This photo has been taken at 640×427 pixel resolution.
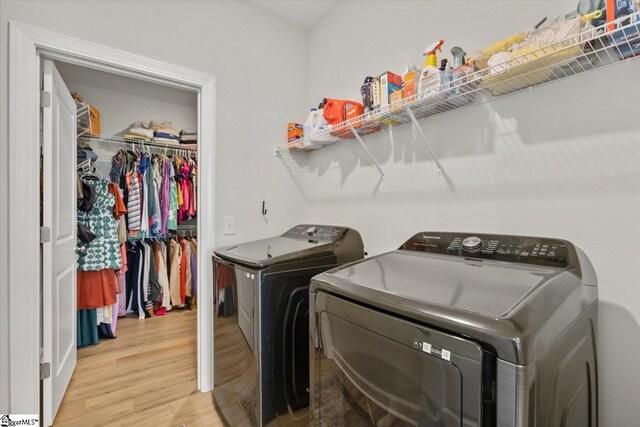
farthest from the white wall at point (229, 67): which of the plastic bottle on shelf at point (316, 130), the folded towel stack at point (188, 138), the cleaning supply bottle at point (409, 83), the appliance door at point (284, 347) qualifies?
the folded towel stack at point (188, 138)

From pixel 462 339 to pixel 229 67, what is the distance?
2.13 meters

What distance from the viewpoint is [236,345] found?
1541 millimetres

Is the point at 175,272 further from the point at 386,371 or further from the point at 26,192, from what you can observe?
the point at 386,371

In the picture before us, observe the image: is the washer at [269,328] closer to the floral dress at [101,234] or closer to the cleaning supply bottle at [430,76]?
the cleaning supply bottle at [430,76]

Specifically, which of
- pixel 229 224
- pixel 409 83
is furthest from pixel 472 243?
pixel 229 224

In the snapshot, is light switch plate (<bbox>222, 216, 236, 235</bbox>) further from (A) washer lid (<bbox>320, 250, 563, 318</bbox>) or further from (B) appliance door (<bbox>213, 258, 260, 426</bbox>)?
(A) washer lid (<bbox>320, 250, 563, 318</bbox>)

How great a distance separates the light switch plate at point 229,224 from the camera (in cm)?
202

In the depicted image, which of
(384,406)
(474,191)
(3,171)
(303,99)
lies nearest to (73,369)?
(3,171)

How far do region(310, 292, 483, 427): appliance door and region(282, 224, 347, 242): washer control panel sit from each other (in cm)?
74

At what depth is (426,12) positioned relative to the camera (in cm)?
148

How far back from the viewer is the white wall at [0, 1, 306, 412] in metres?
1.46

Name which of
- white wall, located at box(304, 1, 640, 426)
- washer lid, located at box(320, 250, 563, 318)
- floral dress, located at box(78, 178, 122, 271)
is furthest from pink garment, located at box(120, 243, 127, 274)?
washer lid, located at box(320, 250, 563, 318)

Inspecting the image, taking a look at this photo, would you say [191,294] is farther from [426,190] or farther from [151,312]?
[426,190]

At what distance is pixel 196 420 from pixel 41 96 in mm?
2010
